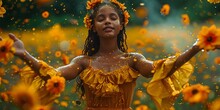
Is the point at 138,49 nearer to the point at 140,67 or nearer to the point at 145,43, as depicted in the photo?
the point at 145,43

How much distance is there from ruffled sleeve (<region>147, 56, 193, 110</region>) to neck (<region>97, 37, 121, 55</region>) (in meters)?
0.53

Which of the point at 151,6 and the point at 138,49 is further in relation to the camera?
the point at 151,6

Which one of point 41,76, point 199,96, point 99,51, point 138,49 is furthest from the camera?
point 138,49

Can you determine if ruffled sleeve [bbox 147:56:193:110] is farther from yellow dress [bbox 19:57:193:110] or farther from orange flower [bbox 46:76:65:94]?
orange flower [bbox 46:76:65:94]

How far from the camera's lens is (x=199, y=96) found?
3818 mm

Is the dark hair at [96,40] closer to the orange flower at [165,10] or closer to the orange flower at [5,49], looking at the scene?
the orange flower at [5,49]

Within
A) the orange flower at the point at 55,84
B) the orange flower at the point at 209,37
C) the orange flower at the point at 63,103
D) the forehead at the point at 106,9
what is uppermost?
the forehead at the point at 106,9

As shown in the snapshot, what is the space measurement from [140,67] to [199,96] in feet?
3.88

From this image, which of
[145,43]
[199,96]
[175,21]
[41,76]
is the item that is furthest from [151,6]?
[199,96]

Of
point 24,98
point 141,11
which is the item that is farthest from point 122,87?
point 141,11

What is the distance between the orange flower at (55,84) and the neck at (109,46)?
70 cm

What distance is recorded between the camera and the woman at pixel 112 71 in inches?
185

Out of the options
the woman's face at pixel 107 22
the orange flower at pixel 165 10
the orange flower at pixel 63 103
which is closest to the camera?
the woman's face at pixel 107 22

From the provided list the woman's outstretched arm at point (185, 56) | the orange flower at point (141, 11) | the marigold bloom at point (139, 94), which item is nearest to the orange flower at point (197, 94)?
the woman's outstretched arm at point (185, 56)
